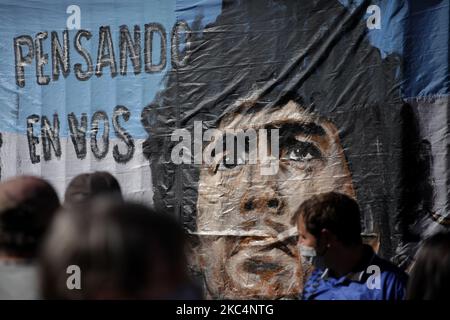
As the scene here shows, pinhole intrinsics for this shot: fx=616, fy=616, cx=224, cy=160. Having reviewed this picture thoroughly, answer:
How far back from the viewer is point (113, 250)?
1237 mm

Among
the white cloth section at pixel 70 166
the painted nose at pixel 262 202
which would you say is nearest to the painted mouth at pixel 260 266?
the painted nose at pixel 262 202

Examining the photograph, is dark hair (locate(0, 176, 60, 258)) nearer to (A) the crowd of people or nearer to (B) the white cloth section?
(A) the crowd of people

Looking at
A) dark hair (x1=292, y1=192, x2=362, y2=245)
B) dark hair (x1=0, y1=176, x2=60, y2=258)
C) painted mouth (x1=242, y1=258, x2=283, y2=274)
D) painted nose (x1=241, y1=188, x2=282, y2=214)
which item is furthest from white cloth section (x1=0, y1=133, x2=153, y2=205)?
dark hair (x1=0, y1=176, x2=60, y2=258)

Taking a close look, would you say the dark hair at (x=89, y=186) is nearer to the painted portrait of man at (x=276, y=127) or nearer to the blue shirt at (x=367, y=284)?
the blue shirt at (x=367, y=284)

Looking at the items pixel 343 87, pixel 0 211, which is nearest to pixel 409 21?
pixel 343 87

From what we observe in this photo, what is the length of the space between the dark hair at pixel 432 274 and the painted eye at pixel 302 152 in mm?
2418

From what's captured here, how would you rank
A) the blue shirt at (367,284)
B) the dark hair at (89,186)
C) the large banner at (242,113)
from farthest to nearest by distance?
the large banner at (242,113), the dark hair at (89,186), the blue shirt at (367,284)

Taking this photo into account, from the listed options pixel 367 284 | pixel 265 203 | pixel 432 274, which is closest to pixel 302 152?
pixel 265 203

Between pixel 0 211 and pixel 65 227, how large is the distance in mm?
1044

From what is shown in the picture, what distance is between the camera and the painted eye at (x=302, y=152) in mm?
4555

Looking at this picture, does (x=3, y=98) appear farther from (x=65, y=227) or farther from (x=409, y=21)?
(x=65, y=227)

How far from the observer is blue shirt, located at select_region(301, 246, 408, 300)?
9.04 feet

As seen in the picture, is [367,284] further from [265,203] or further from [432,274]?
[265,203]

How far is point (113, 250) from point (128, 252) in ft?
0.10
